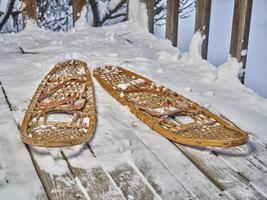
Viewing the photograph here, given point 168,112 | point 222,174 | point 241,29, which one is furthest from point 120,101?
point 241,29

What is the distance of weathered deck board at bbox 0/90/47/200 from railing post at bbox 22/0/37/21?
78.0 inches

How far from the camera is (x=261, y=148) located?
2.08 metres

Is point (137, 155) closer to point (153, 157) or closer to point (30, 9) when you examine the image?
point (153, 157)

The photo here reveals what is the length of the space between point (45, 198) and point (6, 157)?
1.25 ft

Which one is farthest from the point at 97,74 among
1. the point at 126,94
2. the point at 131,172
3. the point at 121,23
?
the point at 121,23

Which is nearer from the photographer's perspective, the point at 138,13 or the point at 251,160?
the point at 251,160

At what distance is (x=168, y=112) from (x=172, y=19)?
1.51m

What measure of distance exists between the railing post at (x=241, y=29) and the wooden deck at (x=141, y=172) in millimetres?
924

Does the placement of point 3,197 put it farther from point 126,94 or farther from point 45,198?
point 126,94

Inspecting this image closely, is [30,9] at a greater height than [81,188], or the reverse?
[30,9]

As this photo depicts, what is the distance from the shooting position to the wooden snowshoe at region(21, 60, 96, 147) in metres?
2.02

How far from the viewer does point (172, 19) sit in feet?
12.1

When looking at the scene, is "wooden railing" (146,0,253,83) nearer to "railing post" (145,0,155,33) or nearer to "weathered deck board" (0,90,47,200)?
"railing post" (145,0,155,33)

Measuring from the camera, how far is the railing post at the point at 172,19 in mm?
3670
